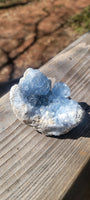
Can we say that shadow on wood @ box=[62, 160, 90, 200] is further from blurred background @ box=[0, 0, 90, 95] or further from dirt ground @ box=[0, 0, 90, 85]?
dirt ground @ box=[0, 0, 90, 85]

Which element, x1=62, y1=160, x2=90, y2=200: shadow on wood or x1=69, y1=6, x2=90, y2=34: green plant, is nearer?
x1=62, y1=160, x2=90, y2=200: shadow on wood

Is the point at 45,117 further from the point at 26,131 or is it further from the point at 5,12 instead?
the point at 5,12

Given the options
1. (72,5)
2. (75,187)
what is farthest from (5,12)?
(75,187)

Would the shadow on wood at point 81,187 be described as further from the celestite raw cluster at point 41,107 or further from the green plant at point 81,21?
the green plant at point 81,21

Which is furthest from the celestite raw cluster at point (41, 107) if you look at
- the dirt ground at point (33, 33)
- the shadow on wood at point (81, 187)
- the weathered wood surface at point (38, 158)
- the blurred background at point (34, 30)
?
the dirt ground at point (33, 33)

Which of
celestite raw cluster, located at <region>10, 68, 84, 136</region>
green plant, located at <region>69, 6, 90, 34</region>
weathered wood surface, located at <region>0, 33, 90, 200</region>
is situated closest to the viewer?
weathered wood surface, located at <region>0, 33, 90, 200</region>

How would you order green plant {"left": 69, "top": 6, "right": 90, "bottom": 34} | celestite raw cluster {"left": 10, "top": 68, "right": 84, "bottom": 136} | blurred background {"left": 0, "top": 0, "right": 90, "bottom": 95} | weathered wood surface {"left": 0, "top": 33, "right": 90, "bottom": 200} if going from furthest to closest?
green plant {"left": 69, "top": 6, "right": 90, "bottom": 34} → blurred background {"left": 0, "top": 0, "right": 90, "bottom": 95} → celestite raw cluster {"left": 10, "top": 68, "right": 84, "bottom": 136} → weathered wood surface {"left": 0, "top": 33, "right": 90, "bottom": 200}

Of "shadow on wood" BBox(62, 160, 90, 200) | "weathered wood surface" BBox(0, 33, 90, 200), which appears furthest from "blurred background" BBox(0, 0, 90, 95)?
"shadow on wood" BBox(62, 160, 90, 200)
